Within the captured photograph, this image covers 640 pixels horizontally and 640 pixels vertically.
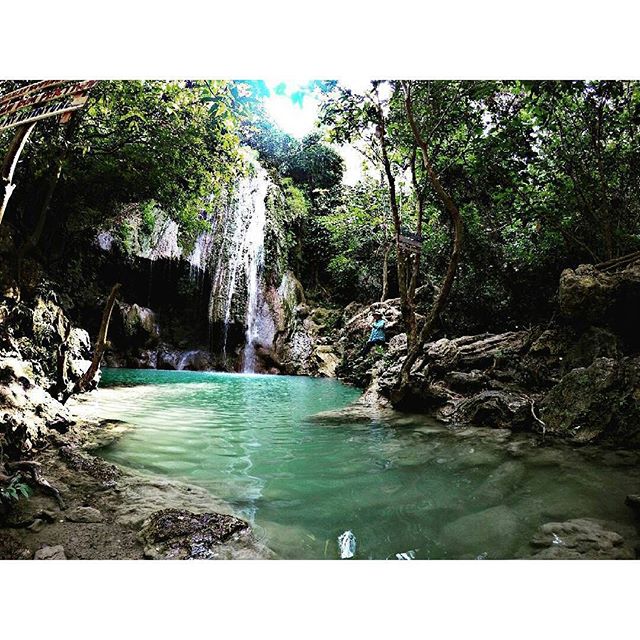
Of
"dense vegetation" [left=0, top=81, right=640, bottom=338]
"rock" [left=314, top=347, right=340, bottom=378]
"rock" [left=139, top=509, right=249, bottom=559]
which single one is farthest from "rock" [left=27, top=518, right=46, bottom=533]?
"rock" [left=314, top=347, right=340, bottom=378]

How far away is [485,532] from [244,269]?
11226 millimetres

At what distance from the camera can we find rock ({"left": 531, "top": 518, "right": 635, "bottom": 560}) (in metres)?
1.51

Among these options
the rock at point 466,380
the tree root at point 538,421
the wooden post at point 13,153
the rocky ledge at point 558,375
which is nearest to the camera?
the wooden post at point 13,153

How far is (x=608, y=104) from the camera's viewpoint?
12.8 feet

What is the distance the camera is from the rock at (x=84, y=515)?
1.76 meters

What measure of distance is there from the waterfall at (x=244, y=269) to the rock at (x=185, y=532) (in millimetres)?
10407

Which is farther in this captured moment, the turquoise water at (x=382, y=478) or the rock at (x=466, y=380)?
the rock at (x=466, y=380)

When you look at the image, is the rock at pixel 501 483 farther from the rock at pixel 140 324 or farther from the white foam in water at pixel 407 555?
the rock at pixel 140 324

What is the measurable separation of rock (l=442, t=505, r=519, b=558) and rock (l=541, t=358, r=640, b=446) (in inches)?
62.7

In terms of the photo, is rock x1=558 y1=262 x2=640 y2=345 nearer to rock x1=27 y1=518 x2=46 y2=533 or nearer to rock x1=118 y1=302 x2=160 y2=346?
rock x1=27 y1=518 x2=46 y2=533

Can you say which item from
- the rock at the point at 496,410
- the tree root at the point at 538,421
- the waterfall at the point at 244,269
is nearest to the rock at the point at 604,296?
the rock at the point at 496,410

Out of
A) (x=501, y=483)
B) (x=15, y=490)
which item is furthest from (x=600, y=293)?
(x=15, y=490)

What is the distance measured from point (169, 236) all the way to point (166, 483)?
9.99 meters
